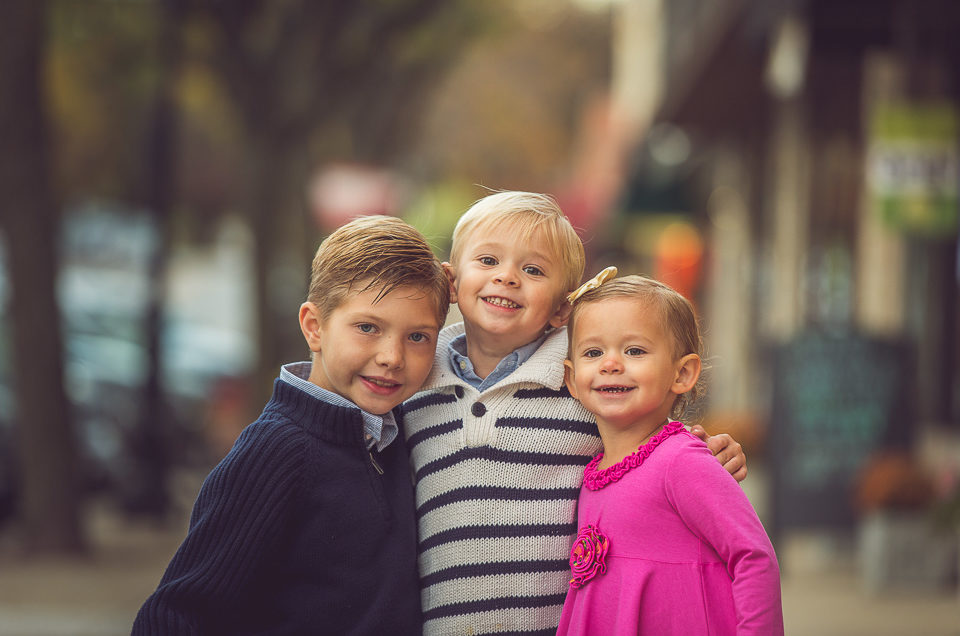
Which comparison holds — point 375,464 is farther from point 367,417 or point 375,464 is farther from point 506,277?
point 506,277

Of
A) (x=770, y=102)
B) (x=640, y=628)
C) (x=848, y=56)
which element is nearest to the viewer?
(x=640, y=628)

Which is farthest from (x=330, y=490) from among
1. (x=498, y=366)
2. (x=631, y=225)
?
(x=631, y=225)

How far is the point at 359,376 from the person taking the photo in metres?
2.51

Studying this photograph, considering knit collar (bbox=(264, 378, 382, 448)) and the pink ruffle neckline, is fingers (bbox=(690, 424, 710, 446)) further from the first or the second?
knit collar (bbox=(264, 378, 382, 448))

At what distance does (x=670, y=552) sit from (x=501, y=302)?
23.9 inches

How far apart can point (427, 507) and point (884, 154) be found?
5367 mm

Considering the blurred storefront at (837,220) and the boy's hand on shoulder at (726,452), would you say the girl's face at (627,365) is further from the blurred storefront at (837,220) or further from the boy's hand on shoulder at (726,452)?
the blurred storefront at (837,220)

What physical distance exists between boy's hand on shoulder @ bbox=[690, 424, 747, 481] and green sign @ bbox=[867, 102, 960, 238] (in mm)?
5035

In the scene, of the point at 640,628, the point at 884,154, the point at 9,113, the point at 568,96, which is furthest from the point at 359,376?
the point at 568,96

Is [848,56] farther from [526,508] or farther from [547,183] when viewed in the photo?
[547,183]

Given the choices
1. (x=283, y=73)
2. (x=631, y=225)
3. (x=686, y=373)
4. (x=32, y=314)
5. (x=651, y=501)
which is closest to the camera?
(x=651, y=501)

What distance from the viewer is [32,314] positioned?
28.3 feet

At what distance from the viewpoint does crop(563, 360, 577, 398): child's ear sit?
2.52 m

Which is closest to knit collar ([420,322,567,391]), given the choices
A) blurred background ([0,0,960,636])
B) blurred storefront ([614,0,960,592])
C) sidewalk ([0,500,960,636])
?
blurred background ([0,0,960,636])
